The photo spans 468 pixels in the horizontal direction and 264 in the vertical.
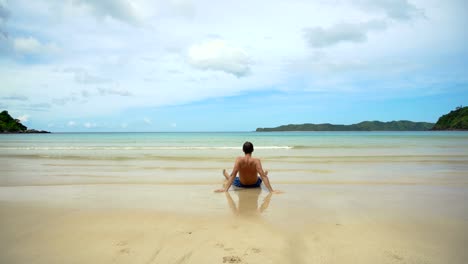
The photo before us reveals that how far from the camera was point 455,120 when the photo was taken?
117562 millimetres

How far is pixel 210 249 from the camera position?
3.68 metres

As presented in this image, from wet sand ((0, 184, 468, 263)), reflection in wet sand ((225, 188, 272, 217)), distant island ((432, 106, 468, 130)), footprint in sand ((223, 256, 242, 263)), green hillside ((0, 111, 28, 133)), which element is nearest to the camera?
footprint in sand ((223, 256, 242, 263))

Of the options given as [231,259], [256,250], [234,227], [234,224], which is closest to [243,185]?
[234,224]

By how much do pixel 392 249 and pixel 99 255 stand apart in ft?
11.8

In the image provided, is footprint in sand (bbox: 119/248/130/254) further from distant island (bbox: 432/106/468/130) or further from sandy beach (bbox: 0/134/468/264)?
distant island (bbox: 432/106/468/130)

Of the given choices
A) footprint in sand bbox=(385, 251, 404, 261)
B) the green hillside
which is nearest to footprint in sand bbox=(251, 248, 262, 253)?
footprint in sand bbox=(385, 251, 404, 261)

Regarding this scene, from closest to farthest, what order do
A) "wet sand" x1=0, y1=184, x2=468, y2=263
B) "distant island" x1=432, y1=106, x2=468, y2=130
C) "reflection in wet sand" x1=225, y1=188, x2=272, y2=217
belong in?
"wet sand" x1=0, y1=184, x2=468, y2=263 < "reflection in wet sand" x1=225, y1=188, x2=272, y2=217 < "distant island" x1=432, y1=106, x2=468, y2=130

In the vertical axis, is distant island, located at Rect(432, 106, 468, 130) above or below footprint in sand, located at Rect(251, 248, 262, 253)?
above

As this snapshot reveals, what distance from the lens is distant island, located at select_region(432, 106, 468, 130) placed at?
362ft

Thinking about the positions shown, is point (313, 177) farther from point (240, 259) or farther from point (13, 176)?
point (13, 176)

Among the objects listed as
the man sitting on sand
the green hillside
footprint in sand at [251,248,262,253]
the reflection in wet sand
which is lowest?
the reflection in wet sand

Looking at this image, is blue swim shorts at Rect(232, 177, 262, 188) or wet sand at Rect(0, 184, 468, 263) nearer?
wet sand at Rect(0, 184, 468, 263)

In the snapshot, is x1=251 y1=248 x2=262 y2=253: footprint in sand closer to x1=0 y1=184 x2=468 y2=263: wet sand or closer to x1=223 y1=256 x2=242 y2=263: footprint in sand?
x1=0 y1=184 x2=468 y2=263: wet sand

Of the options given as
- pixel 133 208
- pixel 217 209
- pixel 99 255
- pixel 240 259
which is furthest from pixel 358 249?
pixel 133 208
